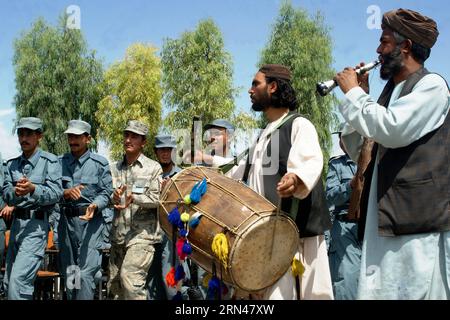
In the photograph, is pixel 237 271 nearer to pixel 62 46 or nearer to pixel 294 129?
pixel 294 129

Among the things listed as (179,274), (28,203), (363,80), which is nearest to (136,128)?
(28,203)

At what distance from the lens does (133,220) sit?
681 cm

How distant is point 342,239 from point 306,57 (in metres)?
26.2

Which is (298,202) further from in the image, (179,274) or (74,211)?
(74,211)

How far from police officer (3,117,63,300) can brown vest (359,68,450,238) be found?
3802mm

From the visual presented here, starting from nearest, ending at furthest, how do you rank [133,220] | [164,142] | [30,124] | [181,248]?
[181,248] → [30,124] → [133,220] → [164,142]

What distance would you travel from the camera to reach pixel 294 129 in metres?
3.96

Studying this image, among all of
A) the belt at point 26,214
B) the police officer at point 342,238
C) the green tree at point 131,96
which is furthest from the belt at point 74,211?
the green tree at point 131,96

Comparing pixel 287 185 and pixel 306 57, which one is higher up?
pixel 306 57

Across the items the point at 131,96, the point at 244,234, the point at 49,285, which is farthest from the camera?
the point at 131,96

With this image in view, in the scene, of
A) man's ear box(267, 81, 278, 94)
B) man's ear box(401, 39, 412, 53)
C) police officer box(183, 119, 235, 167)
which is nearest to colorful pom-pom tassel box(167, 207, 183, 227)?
police officer box(183, 119, 235, 167)

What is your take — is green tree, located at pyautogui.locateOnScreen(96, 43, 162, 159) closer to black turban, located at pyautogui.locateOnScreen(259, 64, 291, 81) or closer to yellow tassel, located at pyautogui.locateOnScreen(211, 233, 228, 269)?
black turban, located at pyautogui.locateOnScreen(259, 64, 291, 81)

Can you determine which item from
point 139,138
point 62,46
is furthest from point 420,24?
point 62,46
